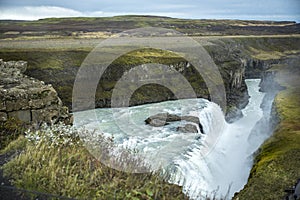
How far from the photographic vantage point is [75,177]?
34.1ft

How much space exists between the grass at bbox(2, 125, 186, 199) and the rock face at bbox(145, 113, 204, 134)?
84.3 ft

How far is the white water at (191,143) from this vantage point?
24.8m

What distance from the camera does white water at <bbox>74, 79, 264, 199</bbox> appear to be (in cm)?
2483

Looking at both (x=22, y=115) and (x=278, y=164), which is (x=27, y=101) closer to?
(x=22, y=115)

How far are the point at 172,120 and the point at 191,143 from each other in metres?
9.55

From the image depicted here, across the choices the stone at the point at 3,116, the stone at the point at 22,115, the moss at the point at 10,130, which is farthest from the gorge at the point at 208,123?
the stone at the point at 3,116

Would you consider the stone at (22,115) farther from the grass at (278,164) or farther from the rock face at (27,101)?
→ the grass at (278,164)

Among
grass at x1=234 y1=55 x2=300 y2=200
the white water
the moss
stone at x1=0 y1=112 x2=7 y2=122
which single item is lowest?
the white water

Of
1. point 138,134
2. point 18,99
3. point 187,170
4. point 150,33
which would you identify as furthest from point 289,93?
point 150,33

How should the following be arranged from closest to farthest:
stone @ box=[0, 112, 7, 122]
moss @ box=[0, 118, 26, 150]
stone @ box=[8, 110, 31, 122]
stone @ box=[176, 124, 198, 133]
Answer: moss @ box=[0, 118, 26, 150] < stone @ box=[0, 112, 7, 122] < stone @ box=[8, 110, 31, 122] < stone @ box=[176, 124, 198, 133]

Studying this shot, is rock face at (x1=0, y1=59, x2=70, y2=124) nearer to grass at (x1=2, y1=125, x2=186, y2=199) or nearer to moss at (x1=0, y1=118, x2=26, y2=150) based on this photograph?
moss at (x1=0, y1=118, x2=26, y2=150)

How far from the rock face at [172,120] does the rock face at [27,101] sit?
1961cm

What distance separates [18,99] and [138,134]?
1814 centimetres

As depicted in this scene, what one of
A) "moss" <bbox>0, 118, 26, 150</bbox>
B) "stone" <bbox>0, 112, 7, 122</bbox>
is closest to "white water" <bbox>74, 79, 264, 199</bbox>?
"moss" <bbox>0, 118, 26, 150</bbox>
